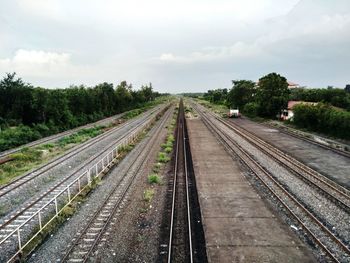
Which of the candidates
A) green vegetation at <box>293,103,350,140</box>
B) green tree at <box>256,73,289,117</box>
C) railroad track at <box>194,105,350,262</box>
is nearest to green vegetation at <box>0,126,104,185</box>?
railroad track at <box>194,105,350,262</box>

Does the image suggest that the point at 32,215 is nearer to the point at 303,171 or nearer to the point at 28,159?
the point at 303,171

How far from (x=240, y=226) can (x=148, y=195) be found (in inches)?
217

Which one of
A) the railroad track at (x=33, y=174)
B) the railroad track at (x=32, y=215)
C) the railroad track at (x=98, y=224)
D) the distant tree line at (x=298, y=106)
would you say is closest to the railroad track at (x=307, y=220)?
the railroad track at (x=98, y=224)

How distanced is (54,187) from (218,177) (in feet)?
33.1

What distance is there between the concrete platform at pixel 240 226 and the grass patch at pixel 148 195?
2582 mm

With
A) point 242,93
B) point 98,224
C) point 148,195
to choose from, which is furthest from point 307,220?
point 242,93

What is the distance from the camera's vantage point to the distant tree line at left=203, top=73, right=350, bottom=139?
38.4 meters

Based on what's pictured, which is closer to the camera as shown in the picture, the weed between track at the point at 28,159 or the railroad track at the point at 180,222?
the railroad track at the point at 180,222

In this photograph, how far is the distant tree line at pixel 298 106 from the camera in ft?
126

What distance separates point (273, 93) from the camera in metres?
59.9

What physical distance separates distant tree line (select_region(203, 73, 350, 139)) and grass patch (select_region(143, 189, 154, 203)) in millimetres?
27200

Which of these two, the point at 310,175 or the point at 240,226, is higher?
the point at 310,175

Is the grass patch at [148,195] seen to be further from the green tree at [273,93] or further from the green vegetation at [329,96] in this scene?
the green vegetation at [329,96]

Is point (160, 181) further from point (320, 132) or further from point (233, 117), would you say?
point (233, 117)
